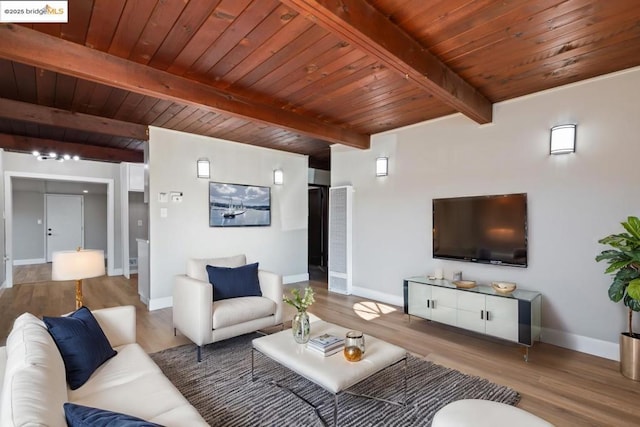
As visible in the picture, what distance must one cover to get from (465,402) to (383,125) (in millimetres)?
3561

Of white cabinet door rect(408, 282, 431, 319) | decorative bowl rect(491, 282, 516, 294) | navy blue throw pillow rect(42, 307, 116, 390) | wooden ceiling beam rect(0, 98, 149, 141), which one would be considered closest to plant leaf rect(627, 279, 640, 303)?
decorative bowl rect(491, 282, 516, 294)

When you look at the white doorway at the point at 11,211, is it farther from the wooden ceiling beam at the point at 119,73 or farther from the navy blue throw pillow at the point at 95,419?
the navy blue throw pillow at the point at 95,419

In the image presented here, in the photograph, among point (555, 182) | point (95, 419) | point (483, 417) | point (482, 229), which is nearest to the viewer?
point (95, 419)

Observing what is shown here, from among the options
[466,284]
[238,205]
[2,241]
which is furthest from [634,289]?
[2,241]

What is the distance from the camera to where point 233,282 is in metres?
Result: 3.30

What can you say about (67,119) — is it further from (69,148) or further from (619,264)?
(619,264)

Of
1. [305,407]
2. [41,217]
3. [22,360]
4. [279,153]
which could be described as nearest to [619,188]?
[305,407]

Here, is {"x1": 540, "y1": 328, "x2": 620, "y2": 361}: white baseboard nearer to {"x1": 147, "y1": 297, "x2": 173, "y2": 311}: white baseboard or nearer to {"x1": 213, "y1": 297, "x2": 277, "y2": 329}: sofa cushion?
{"x1": 213, "y1": 297, "x2": 277, "y2": 329}: sofa cushion

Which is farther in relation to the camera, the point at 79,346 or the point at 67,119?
the point at 67,119

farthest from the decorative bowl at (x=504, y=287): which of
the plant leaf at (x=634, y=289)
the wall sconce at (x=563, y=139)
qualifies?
the wall sconce at (x=563, y=139)

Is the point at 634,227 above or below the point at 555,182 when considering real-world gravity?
below

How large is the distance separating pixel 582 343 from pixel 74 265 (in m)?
4.33

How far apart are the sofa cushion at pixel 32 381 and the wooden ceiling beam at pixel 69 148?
4.63m

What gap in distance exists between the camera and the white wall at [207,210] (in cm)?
451
